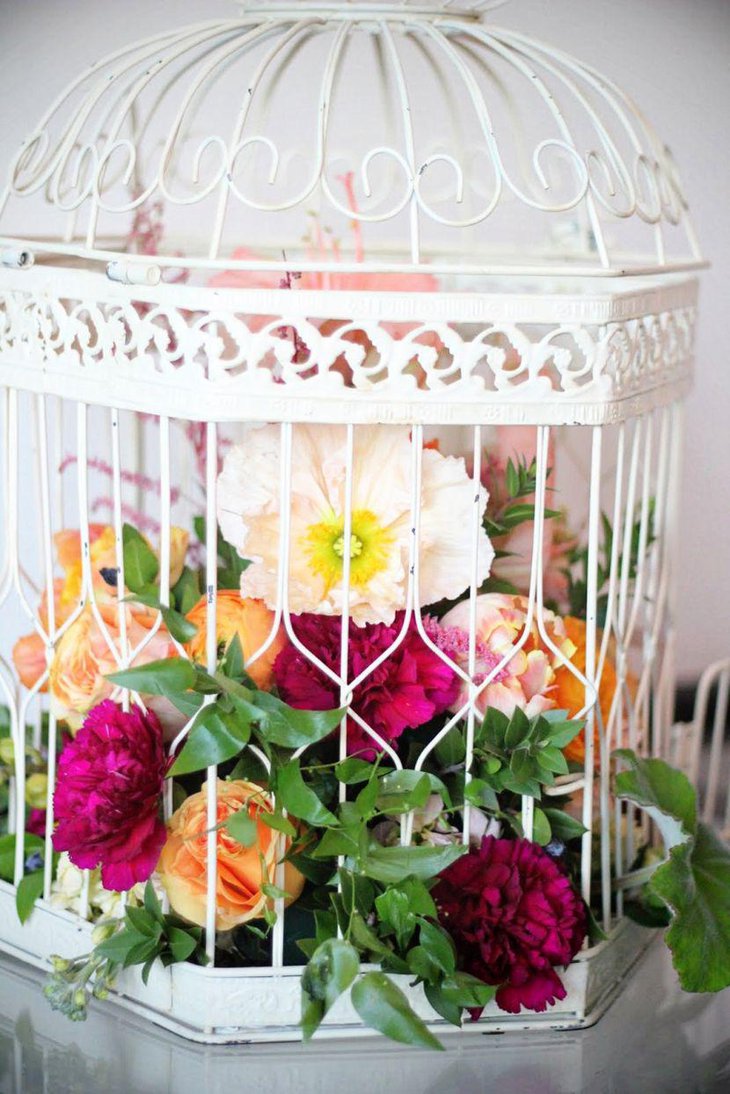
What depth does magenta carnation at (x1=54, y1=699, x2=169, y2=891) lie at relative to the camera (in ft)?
2.40

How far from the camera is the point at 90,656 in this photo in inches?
32.6

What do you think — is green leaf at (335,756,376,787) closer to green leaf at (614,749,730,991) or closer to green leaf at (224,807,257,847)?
green leaf at (224,807,257,847)

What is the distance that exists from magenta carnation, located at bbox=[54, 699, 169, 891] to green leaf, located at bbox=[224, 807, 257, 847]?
0.06 metres

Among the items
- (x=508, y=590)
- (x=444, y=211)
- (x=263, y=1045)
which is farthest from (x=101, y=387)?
(x=444, y=211)

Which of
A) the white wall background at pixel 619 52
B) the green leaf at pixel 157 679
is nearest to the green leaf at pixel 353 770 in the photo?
the green leaf at pixel 157 679

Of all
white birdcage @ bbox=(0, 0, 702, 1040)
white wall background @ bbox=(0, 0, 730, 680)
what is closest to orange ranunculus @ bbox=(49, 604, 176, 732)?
white birdcage @ bbox=(0, 0, 702, 1040)

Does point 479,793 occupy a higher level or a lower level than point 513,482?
lower

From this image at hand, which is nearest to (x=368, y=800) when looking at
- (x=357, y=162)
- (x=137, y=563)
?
(x=137, y=563)

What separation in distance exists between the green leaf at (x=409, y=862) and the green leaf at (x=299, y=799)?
36 millimetres

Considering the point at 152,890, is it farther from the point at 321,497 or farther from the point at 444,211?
the point at 444,211

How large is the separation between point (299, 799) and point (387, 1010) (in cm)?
13

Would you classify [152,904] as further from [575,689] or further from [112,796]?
[575,689]

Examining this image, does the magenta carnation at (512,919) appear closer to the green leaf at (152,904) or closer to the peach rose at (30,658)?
the green leaf at (152,904)

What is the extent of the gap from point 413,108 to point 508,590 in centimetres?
68
